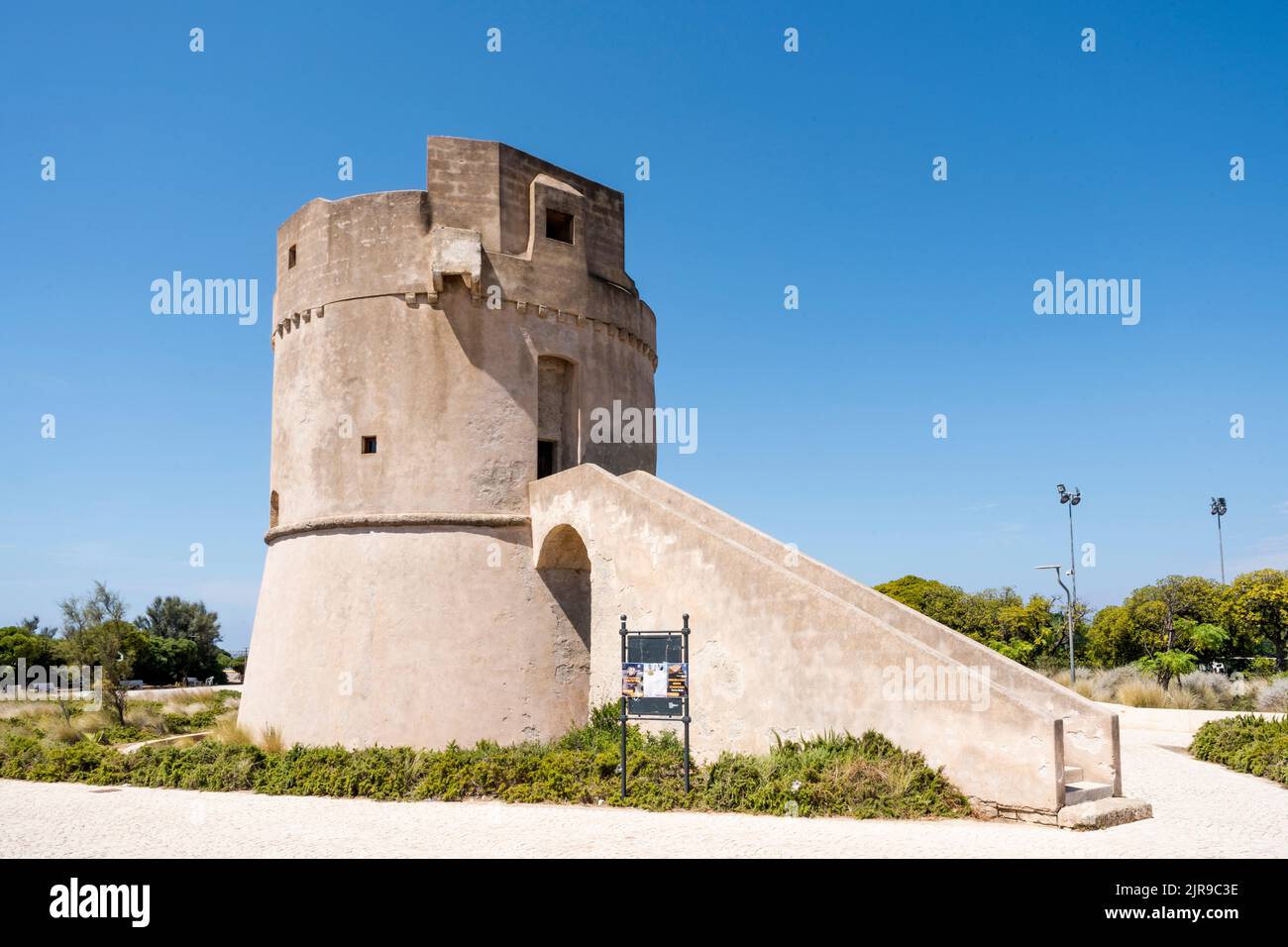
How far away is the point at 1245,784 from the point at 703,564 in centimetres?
723

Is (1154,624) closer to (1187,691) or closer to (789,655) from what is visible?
(1187,691)

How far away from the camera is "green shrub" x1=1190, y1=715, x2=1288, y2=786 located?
1224cm

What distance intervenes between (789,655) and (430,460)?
282 inches

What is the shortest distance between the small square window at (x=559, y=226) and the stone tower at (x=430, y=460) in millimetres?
234

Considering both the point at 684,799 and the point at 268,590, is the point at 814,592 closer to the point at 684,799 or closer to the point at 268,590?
the point at 684,799

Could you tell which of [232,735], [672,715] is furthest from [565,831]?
[232,735]

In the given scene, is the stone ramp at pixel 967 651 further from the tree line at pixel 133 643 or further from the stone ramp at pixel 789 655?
the tree line at pixel 133 643

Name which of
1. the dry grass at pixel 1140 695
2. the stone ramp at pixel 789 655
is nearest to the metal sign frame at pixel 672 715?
the stone ramp at pixel 789 655

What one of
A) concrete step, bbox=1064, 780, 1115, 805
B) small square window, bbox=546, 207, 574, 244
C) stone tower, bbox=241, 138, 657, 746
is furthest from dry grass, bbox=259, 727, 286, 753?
concrete step, bbox=1064, 780, 1115, 805

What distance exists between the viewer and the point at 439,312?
15242mm

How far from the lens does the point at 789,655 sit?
35.0 ft

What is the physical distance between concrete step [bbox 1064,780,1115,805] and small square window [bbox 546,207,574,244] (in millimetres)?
11882

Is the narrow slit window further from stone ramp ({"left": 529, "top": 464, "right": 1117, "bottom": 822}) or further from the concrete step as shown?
the concrete step
